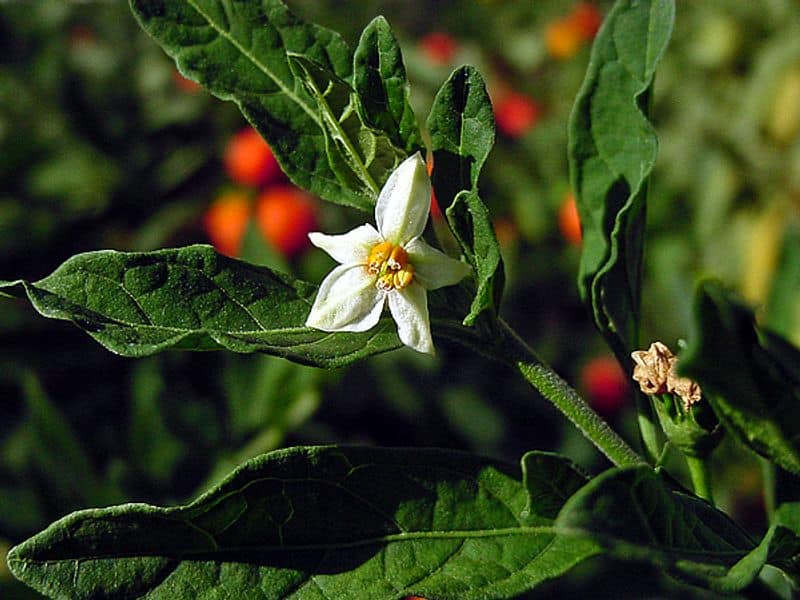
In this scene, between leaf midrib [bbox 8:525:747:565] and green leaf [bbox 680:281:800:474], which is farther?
leaf midrib [bbox 8:525:747:565]

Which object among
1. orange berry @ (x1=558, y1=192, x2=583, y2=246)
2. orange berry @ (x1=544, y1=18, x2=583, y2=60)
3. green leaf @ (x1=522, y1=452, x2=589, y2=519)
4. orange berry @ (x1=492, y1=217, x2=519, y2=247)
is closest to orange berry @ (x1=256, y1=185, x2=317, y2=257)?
orange berry @ (x1=492, y1=217, x2=519, y2=247)

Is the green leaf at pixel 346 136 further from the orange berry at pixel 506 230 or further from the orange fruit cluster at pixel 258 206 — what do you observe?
the orange berry at pixel 506 230

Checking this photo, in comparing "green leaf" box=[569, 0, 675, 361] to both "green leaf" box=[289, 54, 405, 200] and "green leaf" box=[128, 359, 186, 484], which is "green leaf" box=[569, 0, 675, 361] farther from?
"green leaf" box=[128, 359, 186, 484]

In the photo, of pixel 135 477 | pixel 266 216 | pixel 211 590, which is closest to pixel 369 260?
pixel 211 590

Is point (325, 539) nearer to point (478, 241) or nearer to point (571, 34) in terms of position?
point (478, 241)

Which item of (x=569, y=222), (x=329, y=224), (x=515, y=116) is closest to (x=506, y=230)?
(x=569, y=222)

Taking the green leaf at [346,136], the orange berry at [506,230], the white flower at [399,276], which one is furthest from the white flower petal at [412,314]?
the orange berry at [506,230]
